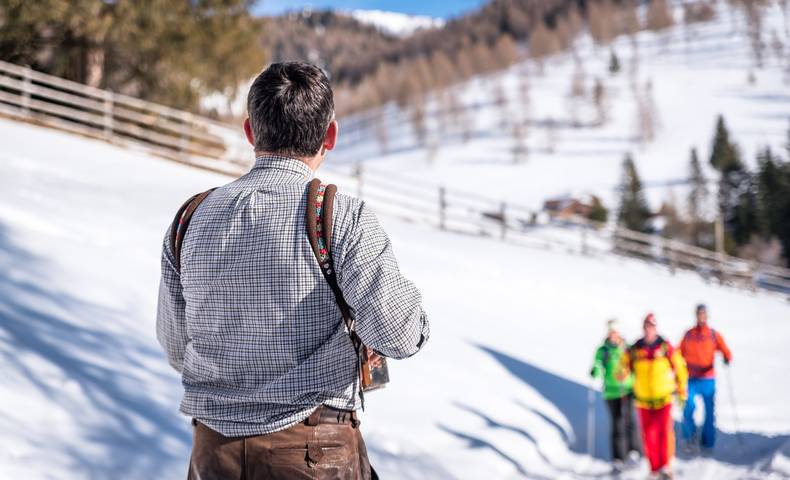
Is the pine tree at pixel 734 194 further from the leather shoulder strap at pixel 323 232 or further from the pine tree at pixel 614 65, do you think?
the leather shoulder strap at pixel 323 232

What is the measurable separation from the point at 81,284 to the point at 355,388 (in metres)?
6.30

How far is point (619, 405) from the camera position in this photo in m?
7.19

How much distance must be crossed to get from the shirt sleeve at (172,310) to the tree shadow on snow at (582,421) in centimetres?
630

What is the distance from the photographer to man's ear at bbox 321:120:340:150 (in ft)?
6.01

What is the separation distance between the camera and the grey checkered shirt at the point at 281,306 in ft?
5.25

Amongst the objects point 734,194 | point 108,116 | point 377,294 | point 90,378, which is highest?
point 108,116

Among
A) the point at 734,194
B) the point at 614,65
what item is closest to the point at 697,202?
the point at 734,194

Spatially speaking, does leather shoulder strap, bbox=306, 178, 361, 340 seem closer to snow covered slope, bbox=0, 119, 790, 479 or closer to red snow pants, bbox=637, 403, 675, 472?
snow covered slope, bbox=0, 119, 790, 479

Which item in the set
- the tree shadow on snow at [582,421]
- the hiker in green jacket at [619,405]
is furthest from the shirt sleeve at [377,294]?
the tree shadow on snow at [582,421]

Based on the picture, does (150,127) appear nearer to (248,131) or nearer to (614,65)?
(248,131)

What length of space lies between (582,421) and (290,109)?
24.3 ft

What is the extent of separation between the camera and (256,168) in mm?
1799

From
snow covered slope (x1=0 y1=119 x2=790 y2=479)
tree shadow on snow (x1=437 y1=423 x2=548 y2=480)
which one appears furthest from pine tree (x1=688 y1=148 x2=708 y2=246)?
tree shadow on snow (x1=437 y1=423 x2=548 y2=480)

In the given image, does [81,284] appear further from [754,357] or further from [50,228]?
[754,357]
